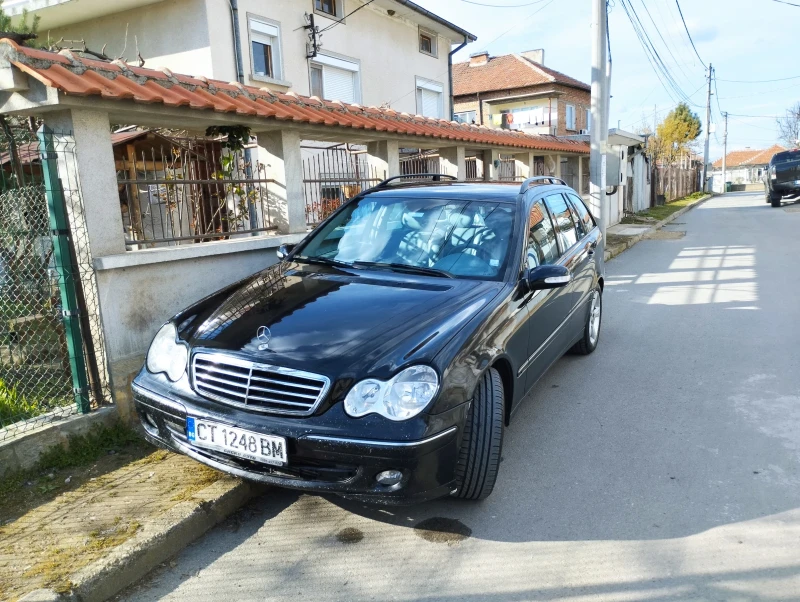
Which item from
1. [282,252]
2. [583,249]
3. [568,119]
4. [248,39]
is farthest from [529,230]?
[568,119]

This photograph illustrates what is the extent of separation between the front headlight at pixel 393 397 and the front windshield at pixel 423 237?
1.16 meters

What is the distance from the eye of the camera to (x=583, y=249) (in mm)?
5480

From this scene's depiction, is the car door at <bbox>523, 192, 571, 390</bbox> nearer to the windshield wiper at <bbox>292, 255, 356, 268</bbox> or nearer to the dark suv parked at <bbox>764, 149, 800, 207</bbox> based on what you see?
the windshield wiper at <bbox>292, 255, 356, 268</bbox>

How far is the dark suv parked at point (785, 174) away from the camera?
25562 mm

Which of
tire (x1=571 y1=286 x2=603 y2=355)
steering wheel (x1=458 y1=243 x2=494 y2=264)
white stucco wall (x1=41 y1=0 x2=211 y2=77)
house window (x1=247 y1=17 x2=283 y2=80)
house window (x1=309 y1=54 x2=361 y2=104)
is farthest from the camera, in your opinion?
house window (x1=309 y1=54 x2=361 y2=104)

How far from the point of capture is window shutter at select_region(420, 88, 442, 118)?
18.2 metres

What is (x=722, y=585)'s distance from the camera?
8.54 feet

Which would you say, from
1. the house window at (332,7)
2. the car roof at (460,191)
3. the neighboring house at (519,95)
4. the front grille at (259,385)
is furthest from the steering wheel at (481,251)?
the neighboring house at (519,95)

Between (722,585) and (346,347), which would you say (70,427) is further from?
(722,585)

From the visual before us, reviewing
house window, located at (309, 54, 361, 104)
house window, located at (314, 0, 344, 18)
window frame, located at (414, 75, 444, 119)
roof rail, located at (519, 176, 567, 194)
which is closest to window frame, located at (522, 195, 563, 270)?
roof rail, located at (519, 176, 567, 194)

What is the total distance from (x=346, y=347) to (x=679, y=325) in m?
5.40

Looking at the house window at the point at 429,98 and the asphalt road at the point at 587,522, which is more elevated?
the house window at the point at 429,98

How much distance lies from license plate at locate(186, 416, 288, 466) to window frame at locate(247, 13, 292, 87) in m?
10.1

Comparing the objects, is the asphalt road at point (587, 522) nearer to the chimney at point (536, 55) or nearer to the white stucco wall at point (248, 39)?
the white stucco wall at point (248, 39)
